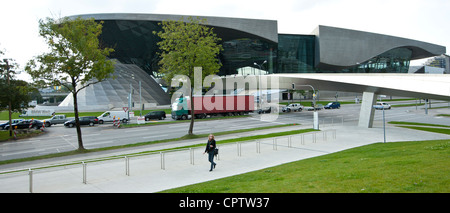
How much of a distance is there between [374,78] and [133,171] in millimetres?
21559

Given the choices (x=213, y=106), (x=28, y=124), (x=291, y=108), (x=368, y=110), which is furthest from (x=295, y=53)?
(x=28, y=124)

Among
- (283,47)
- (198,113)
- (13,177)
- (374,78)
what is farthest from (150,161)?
(283,47)

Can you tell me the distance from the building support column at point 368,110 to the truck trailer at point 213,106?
65.3 ft

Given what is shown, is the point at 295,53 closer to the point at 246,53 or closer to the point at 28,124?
the point at 246,53

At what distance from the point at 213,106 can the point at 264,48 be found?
37.0m

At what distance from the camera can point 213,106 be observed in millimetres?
41906

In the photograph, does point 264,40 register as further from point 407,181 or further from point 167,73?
point 407,181

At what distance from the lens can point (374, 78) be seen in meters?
24.1

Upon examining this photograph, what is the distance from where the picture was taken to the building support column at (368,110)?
87.3 ft

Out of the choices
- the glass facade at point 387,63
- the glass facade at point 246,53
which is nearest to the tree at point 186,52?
the glass facade at point 246,53

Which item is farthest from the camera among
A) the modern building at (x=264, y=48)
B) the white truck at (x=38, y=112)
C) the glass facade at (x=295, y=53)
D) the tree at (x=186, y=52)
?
the glass facade at (x=295, y=53)

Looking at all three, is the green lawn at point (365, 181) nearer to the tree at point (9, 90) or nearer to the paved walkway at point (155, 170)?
the paved walkway at point (155, 170)
